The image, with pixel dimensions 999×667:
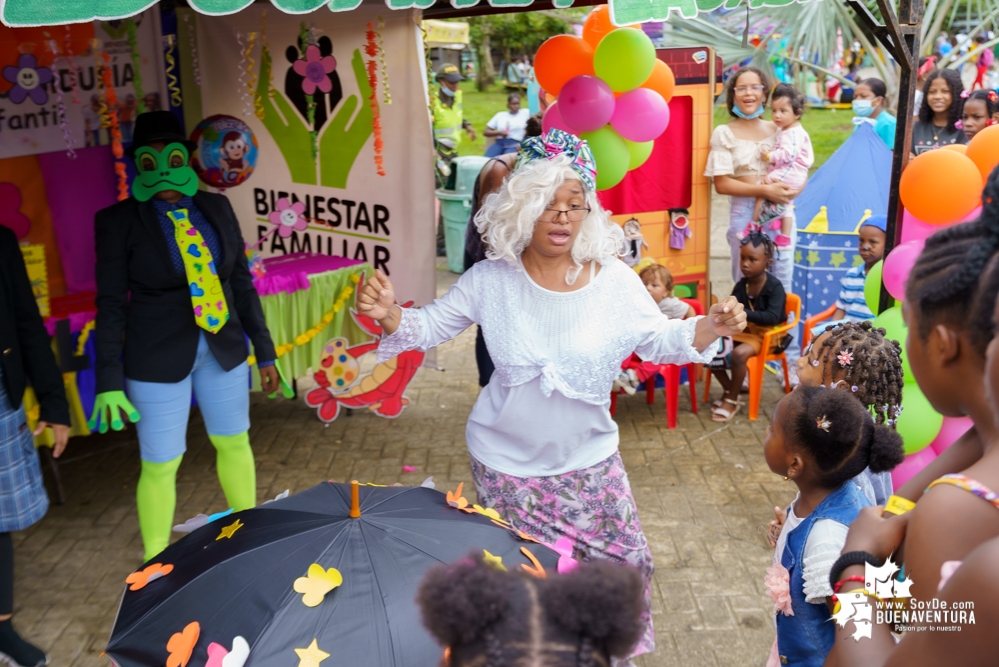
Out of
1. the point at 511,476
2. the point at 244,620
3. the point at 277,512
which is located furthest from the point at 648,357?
the point at 244,620

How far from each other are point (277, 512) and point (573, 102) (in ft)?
8.43

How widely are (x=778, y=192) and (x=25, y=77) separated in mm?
4670

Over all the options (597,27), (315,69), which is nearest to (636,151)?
(597,27)

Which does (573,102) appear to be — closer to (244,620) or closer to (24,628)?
(244,620)

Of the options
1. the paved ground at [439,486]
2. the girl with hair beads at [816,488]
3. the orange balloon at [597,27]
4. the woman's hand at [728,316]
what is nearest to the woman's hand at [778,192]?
the paved ground at [439,486]

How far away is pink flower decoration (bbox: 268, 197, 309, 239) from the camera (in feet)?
17.5

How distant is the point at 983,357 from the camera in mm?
1194

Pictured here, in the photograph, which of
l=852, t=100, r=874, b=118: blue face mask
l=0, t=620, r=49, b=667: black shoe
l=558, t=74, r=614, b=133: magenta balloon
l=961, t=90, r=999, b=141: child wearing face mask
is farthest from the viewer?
l=852, t=100, r=874, b=118: blue face mask

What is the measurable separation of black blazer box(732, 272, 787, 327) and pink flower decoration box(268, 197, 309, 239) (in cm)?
276

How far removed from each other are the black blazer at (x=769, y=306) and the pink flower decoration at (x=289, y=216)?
2757mm

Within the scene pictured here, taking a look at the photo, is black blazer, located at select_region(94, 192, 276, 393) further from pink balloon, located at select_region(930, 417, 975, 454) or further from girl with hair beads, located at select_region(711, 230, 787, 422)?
girl with hair beads, located at select_region(711, 230, 787, 422)

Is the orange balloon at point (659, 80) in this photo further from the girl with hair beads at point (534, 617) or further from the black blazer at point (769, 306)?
the girl with hair beads at point (534, 617)

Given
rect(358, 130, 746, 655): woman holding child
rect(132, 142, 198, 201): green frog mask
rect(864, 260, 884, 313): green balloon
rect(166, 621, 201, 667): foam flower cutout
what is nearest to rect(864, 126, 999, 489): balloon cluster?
rect(864, 260, 884, 313): green balloon

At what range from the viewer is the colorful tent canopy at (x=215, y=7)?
2102 millimetres
